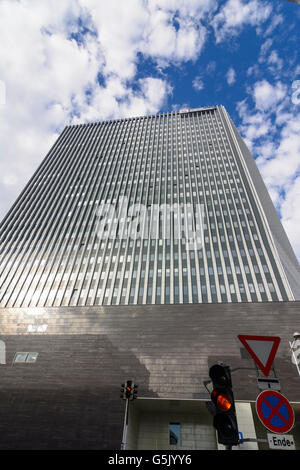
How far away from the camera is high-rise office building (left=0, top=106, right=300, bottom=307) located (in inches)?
1953

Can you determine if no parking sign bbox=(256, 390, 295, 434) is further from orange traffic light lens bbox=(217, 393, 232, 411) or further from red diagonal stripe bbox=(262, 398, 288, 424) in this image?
orange traffic light lens bbox=(217, 393, 232, 411)

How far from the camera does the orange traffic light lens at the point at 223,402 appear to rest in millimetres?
4094

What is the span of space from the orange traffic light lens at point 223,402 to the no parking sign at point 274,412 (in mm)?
837

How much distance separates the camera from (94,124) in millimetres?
105750

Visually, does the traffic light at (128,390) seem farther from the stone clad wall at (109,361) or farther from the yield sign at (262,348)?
the yield sign at (262,348)

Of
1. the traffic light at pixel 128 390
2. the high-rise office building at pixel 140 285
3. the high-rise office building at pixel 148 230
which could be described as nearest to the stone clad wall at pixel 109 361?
the high-rise office building at pixel 140 285

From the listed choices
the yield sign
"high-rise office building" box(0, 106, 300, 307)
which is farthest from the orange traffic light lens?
"high-rise office building" box(0, 106, 300, 307)

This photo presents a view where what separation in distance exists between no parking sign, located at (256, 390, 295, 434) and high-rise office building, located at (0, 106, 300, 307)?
42.9 meters

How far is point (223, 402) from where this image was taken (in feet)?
13.6

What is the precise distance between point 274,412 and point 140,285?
46767 millimetres

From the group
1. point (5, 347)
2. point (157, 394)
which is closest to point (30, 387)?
point (5, 347)

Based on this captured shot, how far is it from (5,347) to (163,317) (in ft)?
53.7

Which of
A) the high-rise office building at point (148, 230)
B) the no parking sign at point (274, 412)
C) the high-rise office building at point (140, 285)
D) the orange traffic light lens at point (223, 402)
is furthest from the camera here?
the high-rise office building at point (148, 230)

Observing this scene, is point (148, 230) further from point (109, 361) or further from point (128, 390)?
point (128, 390)
